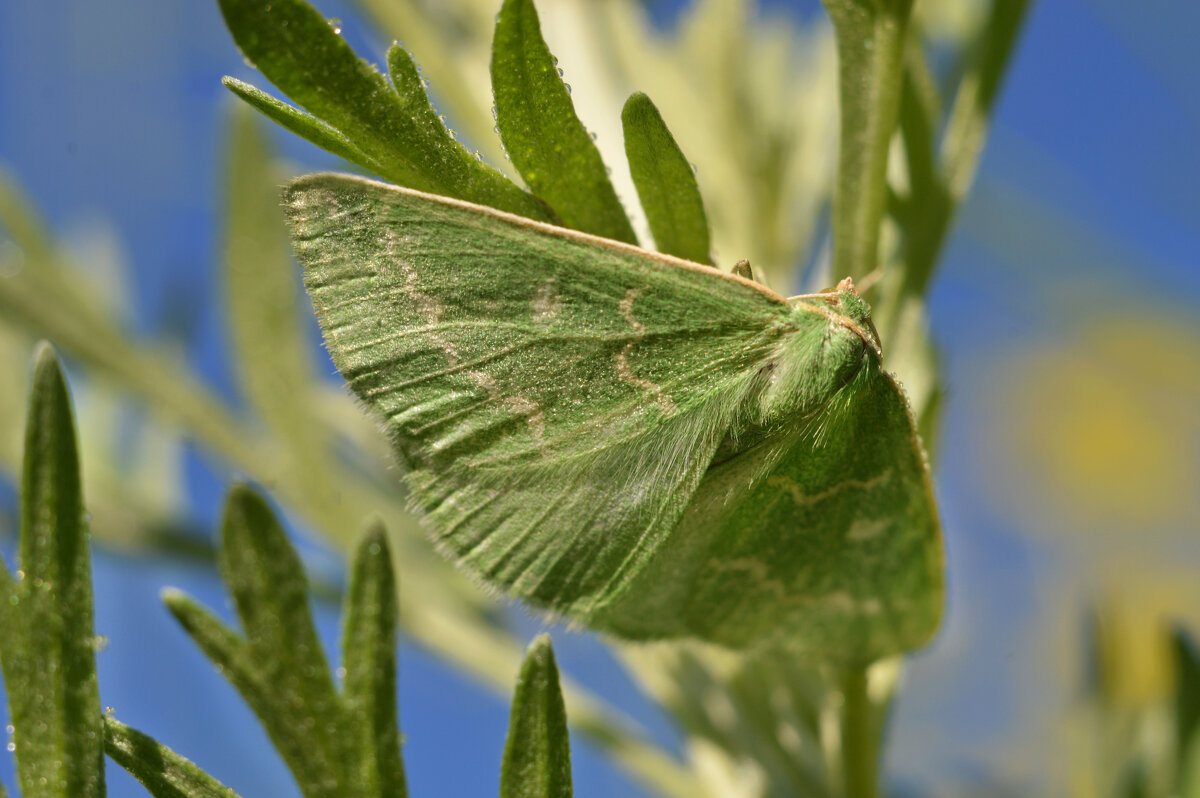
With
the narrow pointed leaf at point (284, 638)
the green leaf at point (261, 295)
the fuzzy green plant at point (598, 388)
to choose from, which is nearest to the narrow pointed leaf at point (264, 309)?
the green leaf at point (261, 295)

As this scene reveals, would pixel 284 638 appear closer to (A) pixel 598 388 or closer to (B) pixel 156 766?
(B) pixel 156 766

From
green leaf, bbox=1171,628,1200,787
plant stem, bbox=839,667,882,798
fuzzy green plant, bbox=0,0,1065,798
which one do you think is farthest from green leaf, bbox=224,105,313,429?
green leaf, bbox=1171,628,1200,787

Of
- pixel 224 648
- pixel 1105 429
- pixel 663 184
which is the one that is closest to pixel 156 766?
pixel 224 648

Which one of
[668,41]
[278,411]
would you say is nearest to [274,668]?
[278,411]

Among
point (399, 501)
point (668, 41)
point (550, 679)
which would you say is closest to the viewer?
point (550, 679)

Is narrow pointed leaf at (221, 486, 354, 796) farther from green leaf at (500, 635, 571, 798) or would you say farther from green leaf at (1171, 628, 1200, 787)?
green leaf at (1171, 628, 1200, 787)

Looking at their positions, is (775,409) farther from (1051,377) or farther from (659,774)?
(1051,377)
